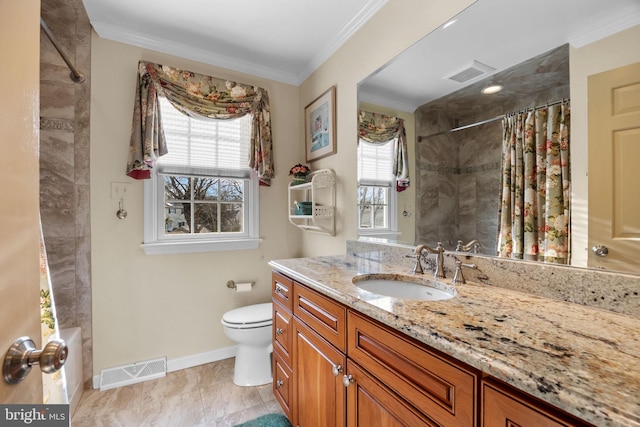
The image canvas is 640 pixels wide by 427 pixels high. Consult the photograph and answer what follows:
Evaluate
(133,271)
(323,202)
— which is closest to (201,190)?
(133,271)

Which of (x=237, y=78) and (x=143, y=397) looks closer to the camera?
(x=143, y=397)

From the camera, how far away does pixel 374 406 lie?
2.92ft

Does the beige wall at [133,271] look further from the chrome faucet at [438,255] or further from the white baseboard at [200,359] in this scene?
the chrome faucet at [438,255]

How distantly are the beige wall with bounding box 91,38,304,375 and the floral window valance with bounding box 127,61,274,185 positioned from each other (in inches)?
5.1

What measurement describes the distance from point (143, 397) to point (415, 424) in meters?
1.93

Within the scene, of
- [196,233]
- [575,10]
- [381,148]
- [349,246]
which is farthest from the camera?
[196,233]

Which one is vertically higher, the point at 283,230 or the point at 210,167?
the point at 210,167

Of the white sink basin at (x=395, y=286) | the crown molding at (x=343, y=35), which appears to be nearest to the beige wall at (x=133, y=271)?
the crown molding at (x=343, y=35)

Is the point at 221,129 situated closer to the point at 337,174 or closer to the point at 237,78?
the point at 237,78

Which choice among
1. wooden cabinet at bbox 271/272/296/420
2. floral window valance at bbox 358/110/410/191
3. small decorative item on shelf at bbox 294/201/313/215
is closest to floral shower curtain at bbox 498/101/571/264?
floral window valance at bbox 358/110/410/191

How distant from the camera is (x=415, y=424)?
2.44 feet

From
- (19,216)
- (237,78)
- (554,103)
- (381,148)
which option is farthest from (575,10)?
(237,78)

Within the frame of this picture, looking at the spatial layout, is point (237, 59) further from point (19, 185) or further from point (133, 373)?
point (133, 373)

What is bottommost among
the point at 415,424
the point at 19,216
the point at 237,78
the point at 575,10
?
the point at 415,424
